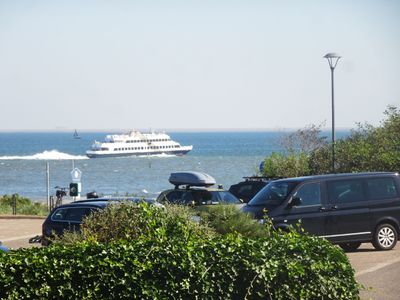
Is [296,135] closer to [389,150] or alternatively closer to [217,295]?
[389,150]

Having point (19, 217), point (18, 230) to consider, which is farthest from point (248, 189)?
point (19, 217)

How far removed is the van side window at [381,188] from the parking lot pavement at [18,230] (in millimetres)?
7968

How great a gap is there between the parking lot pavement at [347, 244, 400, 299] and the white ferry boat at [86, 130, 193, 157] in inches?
5199

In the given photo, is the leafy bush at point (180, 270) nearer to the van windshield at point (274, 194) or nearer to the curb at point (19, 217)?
the van windshield at point (274, 194)

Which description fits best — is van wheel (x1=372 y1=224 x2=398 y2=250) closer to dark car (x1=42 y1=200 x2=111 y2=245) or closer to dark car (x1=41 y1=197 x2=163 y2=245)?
dark car (x1=41 y1=197 x2=163 y2=245)

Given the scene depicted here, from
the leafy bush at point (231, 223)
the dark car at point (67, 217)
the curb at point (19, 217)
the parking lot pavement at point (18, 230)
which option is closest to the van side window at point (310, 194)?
the dark car at point (67, 217)

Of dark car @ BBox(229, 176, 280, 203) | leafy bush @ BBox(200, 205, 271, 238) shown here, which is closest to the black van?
leafy bush @ BBox(200, 205, 271, 238)

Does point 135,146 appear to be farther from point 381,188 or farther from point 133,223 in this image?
point 133,223

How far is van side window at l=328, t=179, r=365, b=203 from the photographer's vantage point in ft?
65.8

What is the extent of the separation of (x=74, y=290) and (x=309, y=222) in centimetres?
952

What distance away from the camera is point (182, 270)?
36.4 feet

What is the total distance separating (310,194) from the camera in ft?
65.7

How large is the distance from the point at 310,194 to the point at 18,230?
10.6m

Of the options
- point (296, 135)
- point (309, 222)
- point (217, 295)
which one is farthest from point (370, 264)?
point (296, 135)
